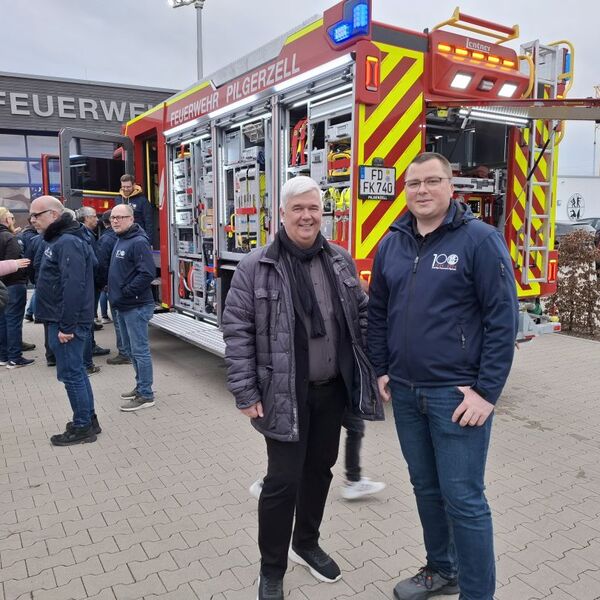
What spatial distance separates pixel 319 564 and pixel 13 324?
17.9 ft

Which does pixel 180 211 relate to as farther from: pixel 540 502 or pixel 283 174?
pixel 540 502

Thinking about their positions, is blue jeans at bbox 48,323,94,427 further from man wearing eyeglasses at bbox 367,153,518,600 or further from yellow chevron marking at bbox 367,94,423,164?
man wearing eyeglasses at bbox 367,153,518,600

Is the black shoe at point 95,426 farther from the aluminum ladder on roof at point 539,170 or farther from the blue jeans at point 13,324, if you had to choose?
the aluminum ladder on roof at point 539,170

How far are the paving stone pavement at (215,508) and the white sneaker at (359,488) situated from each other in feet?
0.18

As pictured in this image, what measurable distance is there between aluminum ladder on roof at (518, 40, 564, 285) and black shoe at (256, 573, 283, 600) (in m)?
3.64

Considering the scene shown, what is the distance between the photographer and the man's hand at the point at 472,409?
2.05 meters

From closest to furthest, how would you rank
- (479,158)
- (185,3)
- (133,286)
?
1. (133,286)
2. (479,158)
3. (185,3)

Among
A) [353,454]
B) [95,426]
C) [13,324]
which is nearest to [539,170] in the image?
[353,454]

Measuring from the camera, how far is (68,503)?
Result: 340 centimetres

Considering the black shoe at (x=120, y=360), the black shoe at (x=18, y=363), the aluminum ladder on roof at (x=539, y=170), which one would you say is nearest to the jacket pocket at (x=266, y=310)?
the aluminum ladder on roof at (x=539, y=170)

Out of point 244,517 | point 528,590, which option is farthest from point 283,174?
point 528,590

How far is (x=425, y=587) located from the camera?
8.15ft

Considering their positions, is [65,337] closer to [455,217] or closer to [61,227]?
[61,227]

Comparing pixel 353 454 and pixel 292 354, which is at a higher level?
pixel 292 354
